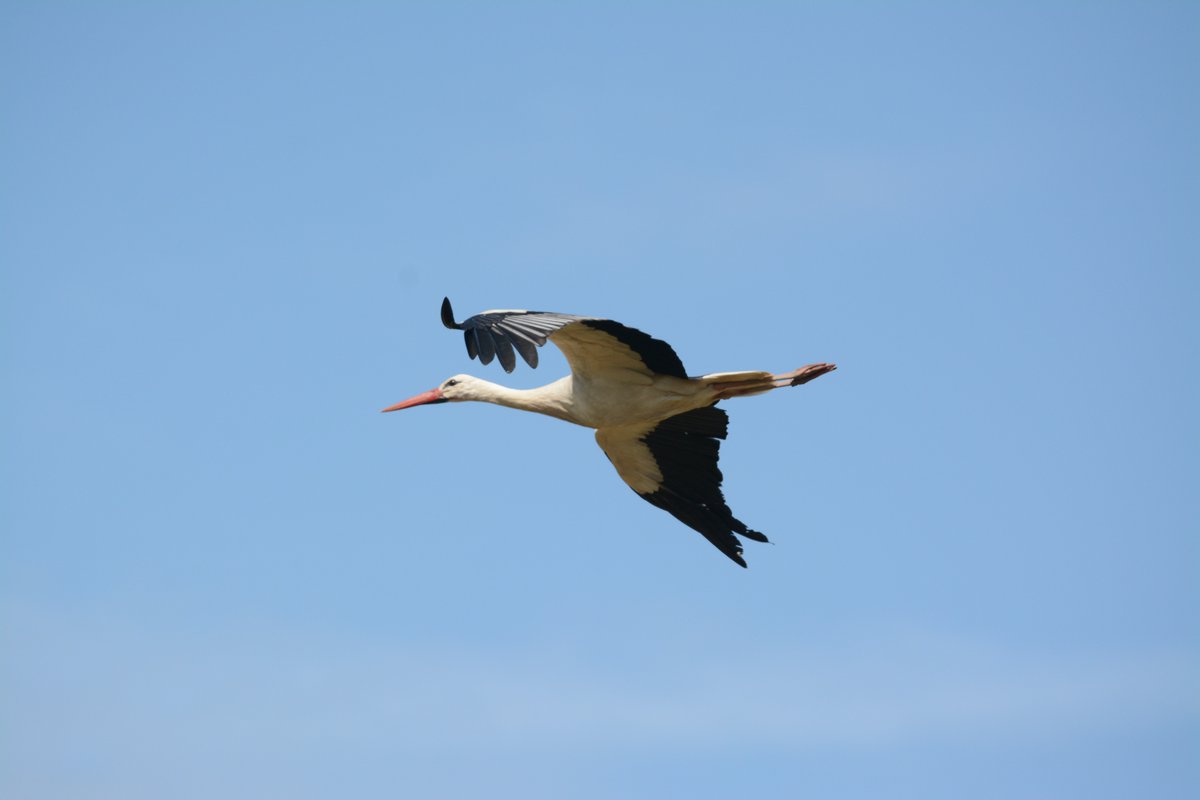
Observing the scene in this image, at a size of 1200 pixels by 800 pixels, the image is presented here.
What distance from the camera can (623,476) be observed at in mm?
14258

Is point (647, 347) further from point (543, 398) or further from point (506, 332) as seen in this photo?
point (506, 332)

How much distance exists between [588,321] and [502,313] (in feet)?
2.45

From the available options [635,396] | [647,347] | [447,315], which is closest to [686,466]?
[635,396]

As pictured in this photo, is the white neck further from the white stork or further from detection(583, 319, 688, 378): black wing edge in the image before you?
detection(583, 319, 688, 378): black wing edge

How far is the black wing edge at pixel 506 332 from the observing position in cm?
1046

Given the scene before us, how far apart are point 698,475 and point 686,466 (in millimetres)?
132

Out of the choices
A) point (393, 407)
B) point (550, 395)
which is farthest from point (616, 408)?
point (393, 407)

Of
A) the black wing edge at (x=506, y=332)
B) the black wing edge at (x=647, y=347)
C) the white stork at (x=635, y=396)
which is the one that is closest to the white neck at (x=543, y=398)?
the white stork at (x=635, y=396)

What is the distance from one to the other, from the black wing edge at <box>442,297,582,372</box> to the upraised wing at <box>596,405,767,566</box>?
2.75m

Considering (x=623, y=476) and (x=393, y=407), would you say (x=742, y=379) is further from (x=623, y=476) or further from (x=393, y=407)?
(x=393, y=407)

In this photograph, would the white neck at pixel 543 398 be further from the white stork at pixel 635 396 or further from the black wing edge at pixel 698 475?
the black wing edge at pixel 698 475

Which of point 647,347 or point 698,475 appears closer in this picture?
point 647,347

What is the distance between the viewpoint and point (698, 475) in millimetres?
13969

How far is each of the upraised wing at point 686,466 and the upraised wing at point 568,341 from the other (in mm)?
1300
